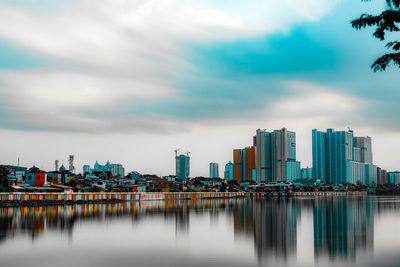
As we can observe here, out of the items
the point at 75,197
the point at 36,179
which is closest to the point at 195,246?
the point at 75,197

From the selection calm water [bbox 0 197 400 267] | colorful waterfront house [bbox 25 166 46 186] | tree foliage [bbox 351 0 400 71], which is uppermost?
tree foliage [bbox 351 0 400 71]

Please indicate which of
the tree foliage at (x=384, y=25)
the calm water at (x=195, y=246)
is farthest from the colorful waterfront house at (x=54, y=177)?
the tree foliage at (x=384, y=25)

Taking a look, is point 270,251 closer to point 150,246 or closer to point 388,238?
point 150,246

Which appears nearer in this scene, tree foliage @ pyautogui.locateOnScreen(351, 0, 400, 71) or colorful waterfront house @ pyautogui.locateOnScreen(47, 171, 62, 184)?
tree foliage @ pyautogui.locateOnScreen(351, 0, 400, 71)

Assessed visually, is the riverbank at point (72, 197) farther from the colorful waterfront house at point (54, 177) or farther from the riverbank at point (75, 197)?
the colorful waterfront house at point (54, 177)

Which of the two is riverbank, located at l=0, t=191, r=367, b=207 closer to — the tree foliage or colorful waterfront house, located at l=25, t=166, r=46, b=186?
colorful waterfront house, located at l=25, t=166, r=46, b=186

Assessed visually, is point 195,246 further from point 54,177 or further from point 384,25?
point 54,177

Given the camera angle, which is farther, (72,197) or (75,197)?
(75,197)

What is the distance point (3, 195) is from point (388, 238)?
7149 cm

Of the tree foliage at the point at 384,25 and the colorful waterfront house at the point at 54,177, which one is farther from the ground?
the tree foliage at the point at 384,25

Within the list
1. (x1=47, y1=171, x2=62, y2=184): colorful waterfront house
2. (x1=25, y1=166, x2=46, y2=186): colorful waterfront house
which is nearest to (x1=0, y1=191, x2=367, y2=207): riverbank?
(x1=25, y1=166, x2=46, y2=186): colorful waterfront house

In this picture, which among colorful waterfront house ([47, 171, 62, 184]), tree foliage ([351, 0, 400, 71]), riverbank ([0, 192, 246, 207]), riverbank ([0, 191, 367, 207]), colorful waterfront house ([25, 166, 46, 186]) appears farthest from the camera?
colorful waterfront house ([47, 171, 62, 184])

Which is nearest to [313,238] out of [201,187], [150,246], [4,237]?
[150,246]

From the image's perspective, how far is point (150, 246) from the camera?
28859 millimetres
